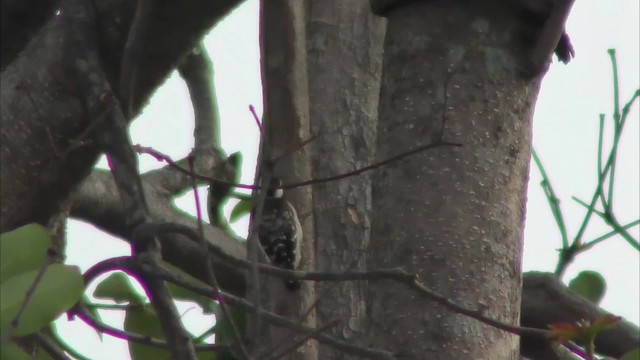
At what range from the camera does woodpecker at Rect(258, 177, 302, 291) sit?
1861 mm

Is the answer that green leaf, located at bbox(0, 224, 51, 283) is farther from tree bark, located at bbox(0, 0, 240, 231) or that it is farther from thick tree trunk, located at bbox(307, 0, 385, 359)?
thick tree trunk, located at bbox(307, 0, 385, 359)

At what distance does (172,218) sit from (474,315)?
1.48 m

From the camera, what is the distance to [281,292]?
182 centimetres

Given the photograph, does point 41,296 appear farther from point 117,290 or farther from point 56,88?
point 117,290

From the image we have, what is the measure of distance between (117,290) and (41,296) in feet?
3.39

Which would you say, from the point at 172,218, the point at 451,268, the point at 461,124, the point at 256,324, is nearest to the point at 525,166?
the point at 461,124

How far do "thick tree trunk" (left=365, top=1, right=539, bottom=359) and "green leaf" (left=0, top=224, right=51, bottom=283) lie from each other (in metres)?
0.58

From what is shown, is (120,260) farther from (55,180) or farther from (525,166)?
(525,166)

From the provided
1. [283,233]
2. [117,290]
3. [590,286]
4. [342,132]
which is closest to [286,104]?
[283,233]

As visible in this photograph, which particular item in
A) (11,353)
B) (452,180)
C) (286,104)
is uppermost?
(286,104)

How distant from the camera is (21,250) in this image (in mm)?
1336

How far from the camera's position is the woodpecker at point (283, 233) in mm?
1861

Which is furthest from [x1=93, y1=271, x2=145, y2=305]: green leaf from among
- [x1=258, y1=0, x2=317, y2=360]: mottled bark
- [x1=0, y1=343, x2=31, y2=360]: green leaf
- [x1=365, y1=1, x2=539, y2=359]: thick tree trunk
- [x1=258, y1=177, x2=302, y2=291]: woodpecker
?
[x1=0, y1=343, x2=31, y2=360]: green leaf

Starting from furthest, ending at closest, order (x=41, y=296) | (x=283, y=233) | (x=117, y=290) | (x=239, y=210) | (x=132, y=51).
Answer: (x=239, y=210), (x=117, y=290), (x=283, y=233), (x=132, y=51), (x=41, y=296)
